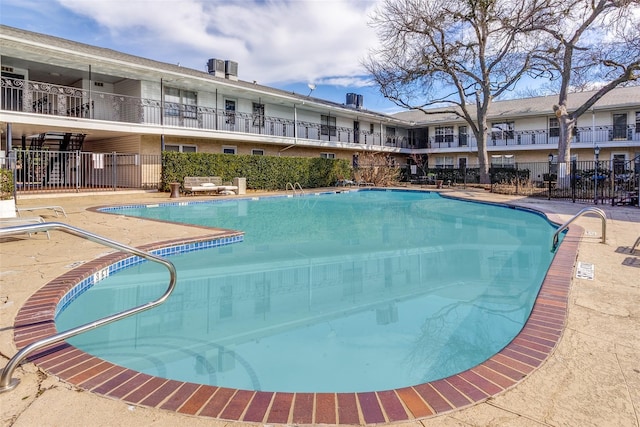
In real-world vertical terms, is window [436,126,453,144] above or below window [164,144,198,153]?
above

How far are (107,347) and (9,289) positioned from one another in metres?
1.54

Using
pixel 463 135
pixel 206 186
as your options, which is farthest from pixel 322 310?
pixel 463 135

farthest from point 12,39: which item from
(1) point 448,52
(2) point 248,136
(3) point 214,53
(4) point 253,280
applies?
(1) point 448,52

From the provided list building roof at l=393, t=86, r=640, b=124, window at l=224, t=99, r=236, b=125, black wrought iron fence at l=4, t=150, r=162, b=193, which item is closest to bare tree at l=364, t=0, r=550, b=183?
building roof at l=393, t=86, r=640, b=124

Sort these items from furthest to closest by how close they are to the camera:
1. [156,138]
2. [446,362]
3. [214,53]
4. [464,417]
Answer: [214,53] < [156,138] < [446,362] < [464,417]

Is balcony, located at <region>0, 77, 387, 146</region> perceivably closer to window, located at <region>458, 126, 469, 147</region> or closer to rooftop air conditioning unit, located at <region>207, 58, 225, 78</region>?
rooftop air conditioning unit, located at <region>207, 58, 225, 78</region>

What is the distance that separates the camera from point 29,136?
19.0m

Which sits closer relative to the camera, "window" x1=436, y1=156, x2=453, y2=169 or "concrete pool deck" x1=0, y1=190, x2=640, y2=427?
"concrete pool deck" x1=0, y1=190, x2=640, y2=427

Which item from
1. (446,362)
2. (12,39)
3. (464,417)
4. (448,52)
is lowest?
(446,362)

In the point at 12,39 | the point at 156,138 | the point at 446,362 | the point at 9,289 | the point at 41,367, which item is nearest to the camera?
the point at 41,367

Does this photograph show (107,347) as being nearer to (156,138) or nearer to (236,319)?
(236,319)

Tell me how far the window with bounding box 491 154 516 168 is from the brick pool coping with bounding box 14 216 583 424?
96.8 ft

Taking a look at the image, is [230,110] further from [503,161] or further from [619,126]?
[619,126]

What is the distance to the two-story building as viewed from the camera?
15.2 meters
